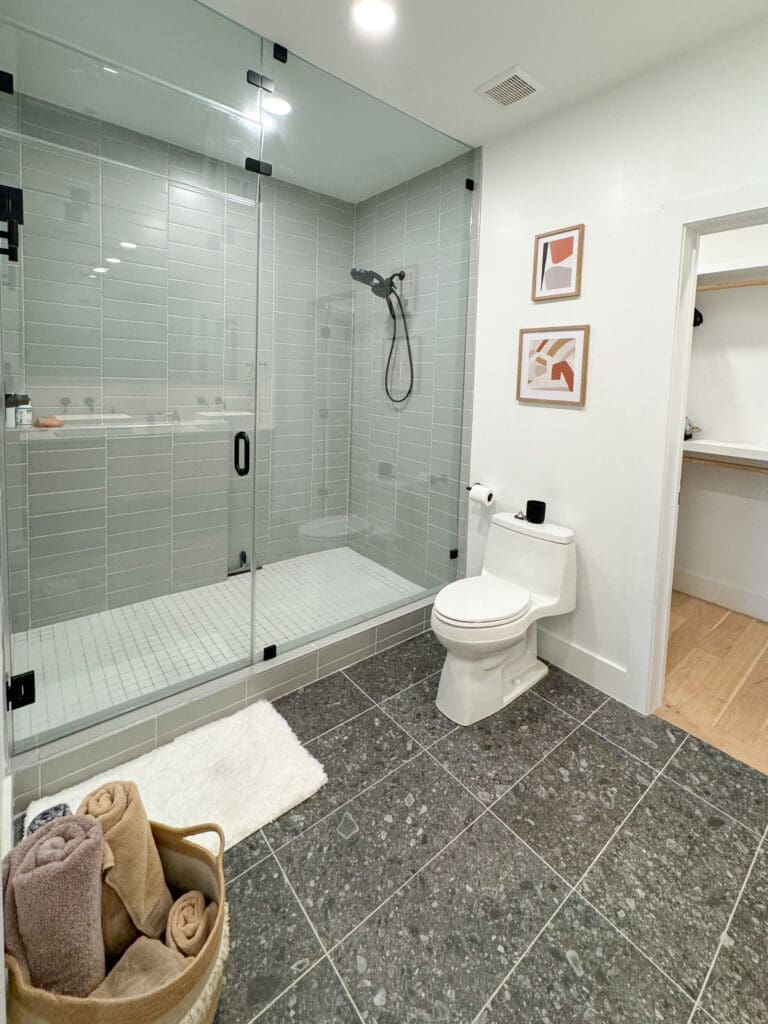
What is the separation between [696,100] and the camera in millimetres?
1813

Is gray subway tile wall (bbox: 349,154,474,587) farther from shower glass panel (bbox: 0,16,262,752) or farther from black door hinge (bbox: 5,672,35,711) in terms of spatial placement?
black door hinge (bbox: 5,672,35,711)

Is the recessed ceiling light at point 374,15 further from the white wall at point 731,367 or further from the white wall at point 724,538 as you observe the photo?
the white wall at point 724,538

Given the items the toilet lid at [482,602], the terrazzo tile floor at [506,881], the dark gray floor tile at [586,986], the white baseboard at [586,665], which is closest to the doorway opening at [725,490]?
the white baseboard at [586,665]

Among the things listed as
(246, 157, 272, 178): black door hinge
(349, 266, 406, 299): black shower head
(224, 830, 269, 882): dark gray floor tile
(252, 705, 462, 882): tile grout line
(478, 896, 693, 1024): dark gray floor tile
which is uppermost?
(246, 157, 272, 178): black door hinge

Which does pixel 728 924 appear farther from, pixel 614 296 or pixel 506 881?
pixel 614 296

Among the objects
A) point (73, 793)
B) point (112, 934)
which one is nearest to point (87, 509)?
point (73, 793)

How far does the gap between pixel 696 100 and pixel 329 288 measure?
203cm

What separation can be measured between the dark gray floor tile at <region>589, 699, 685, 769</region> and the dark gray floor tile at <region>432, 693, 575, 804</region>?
15 cm

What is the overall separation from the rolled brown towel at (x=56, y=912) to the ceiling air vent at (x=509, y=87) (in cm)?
276

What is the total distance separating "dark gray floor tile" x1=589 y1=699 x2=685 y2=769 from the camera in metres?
1.92

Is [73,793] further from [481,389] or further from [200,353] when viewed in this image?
[481,389]

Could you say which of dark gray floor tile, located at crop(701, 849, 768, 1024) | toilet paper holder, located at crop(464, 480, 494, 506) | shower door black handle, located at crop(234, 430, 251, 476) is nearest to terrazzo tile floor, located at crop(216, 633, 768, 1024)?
dark gray floor tile, located at crop(701, 849, 768, 1024)

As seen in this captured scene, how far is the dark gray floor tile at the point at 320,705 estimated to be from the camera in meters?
2.04

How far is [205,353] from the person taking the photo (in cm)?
279
